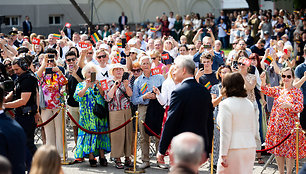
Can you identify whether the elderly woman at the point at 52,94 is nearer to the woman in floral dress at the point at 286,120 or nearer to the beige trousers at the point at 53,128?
the beige trousers at the point at 53,128

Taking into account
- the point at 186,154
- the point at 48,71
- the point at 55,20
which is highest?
the point at 55,20

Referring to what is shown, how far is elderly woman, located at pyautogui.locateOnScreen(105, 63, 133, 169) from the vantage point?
9.30m

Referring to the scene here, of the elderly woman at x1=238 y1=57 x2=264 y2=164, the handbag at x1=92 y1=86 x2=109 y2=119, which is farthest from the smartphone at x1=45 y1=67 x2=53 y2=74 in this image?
the elderly woman at x1=238 y1=57 x2=264 y2=164

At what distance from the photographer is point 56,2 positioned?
34062 millimetres

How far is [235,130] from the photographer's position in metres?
6.41

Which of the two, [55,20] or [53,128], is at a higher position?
[55,20]

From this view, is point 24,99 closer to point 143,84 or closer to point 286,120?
point 143,84

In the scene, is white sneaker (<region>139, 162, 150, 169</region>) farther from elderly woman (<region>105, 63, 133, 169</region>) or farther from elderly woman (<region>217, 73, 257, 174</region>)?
elderly woman (<region>217, 73, 257, 174</region>)

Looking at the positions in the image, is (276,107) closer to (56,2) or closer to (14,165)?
(14,165)

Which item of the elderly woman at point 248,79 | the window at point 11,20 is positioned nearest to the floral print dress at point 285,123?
the elderly woman at point 248,79

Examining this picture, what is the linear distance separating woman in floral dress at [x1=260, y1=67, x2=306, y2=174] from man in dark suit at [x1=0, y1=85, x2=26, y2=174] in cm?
482

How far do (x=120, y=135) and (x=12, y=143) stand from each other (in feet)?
14.5

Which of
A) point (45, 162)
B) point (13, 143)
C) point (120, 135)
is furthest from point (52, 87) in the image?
point (45, 162)

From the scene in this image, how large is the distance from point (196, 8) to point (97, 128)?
3144cm
